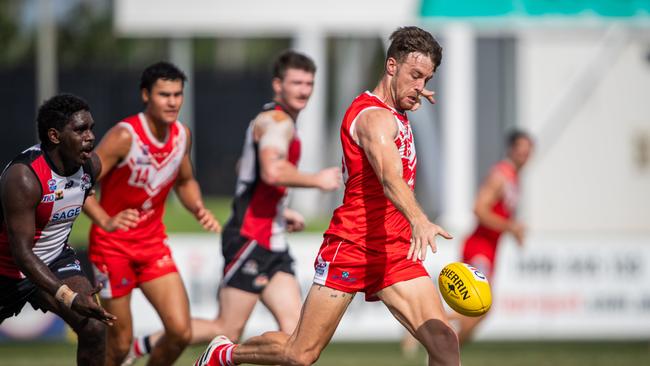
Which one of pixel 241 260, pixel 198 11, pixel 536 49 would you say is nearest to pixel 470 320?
pixel 241 260

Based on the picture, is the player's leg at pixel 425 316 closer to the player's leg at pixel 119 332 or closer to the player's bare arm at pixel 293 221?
the player's bare arm at pixel 293 221

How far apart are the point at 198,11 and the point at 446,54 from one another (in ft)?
13.7

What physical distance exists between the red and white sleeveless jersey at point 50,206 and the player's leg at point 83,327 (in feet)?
0.81

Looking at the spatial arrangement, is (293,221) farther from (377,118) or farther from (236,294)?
(377,118)

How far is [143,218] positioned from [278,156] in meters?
1.10

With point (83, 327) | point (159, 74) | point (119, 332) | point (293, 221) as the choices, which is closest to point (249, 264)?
point (293, 221)

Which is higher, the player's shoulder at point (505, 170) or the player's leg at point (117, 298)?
the player's shoulder at point (505, 170)

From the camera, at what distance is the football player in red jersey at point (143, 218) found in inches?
308

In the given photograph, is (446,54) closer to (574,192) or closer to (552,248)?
(574,192)

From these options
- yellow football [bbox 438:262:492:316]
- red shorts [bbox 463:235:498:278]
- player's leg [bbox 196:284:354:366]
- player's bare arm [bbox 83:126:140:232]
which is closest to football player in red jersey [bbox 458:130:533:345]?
red shorts [bbox 463:235:498:278]

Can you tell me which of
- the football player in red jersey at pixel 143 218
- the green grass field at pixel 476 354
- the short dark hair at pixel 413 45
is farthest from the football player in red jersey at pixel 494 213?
the short dark hair at pixel 413 45

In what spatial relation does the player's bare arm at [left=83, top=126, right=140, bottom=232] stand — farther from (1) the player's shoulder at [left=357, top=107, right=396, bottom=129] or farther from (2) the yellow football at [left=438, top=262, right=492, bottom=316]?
(2) the yellow football at [left=438, top=262, right=492, bottom=316]

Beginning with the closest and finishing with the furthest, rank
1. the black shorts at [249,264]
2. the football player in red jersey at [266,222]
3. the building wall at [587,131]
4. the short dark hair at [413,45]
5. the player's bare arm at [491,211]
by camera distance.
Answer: the short dark hair at [413,45] < the football player in red jersey at [266,222] < the black shorts at [249,264] < the player's bare arm at [491,211] < the building wall at [587,131]

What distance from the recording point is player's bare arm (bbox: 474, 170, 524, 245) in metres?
11.1
